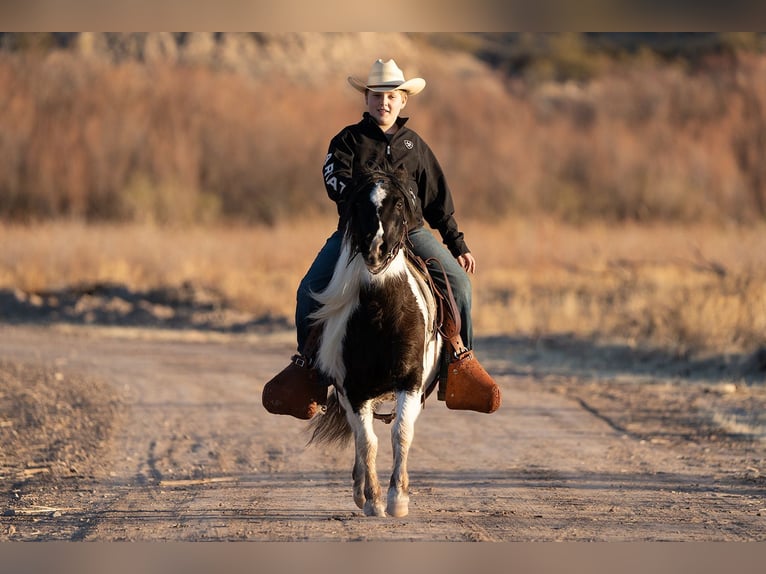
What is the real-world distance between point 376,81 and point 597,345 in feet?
37.1

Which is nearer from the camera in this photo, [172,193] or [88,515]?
[88,515]

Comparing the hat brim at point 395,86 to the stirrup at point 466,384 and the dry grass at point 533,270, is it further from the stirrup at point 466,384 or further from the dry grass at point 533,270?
the dry grass at point 533,270

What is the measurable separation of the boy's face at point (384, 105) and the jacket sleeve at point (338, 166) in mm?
207

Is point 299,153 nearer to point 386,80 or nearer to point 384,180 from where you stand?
point 386,80

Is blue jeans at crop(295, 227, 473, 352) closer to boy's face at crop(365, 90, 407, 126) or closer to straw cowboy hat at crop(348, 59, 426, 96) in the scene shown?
boy's face at crop(365, 90, 407, 126)

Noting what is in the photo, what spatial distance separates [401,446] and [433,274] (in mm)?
1130

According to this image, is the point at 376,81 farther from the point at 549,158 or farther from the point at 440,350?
the point at 549,158

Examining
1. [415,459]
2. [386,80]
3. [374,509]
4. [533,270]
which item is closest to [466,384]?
[374,509]

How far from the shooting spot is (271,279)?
93.4ft

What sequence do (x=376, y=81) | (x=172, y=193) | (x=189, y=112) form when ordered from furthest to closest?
1. (x=189, y=112)
2. (x=172, y=193)
3. (x=376, y=81)

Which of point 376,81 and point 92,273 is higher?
point 376,81

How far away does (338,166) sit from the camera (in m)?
7.97

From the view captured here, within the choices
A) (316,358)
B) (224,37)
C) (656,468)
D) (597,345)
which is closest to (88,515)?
(316,358)

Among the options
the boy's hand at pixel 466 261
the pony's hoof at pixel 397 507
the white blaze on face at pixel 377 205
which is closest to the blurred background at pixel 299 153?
the boy's hand at pixel 466 261
